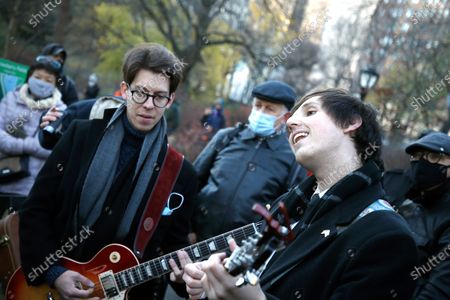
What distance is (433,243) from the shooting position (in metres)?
3.47

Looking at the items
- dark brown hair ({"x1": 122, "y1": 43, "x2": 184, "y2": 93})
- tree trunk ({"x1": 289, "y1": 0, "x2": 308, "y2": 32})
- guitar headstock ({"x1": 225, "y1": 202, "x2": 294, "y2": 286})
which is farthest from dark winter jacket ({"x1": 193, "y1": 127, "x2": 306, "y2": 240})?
tree trunk ({"x1": 289, "y1": 0, "x2": 308, "y2": 32})

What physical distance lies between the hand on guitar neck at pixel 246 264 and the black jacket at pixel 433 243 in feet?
4.87

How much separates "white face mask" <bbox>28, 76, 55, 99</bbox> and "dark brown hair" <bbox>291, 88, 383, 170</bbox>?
3155 mm

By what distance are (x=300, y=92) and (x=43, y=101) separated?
25.0m

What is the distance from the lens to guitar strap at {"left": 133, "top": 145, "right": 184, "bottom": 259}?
3.14 meters

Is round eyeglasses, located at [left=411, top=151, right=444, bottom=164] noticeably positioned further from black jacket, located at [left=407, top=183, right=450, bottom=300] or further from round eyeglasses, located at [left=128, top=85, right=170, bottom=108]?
round eyeglasses, located at [left=128, top=85, right=170, bottom=108]

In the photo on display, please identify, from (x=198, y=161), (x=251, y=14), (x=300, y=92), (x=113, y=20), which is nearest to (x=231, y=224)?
(x=198, y=161)

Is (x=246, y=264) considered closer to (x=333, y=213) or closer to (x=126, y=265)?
(x=333, y=213)

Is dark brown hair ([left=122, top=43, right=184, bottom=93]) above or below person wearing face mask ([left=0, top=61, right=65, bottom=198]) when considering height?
above

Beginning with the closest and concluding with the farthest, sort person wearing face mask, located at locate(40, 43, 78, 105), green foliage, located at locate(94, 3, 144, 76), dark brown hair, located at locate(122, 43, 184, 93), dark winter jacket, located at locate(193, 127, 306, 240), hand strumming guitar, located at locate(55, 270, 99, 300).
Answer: hand strumming guitar, located at locate(55, 270, 99, 300)
dark brown hair, located at locate(122, 43, 184, 93)
dark winter jacket, located at locate(193, 127, 306, 240)
person wearing face mask, located at locate(40, 43, 78, 105)
green foliage, located at locate(94, 3, 144, 76)

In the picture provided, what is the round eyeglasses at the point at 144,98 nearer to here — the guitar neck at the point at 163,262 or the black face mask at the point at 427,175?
the guitar neck at the point at 163,262

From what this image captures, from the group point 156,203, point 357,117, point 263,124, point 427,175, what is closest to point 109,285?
point 156,203

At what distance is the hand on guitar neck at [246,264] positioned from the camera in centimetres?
162

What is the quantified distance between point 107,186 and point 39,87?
2.06 metres
